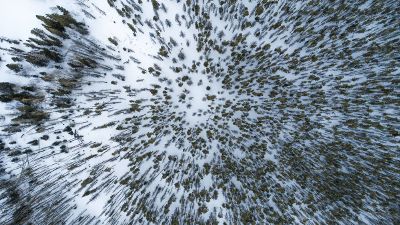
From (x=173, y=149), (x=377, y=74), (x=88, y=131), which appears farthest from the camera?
(x=173, y=149)

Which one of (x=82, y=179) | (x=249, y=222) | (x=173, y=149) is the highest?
(x=173, y=149)

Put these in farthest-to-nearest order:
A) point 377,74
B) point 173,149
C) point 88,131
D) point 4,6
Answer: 1. point 173,149
2. point 88,131
3. point 377,74
4. point 4,6

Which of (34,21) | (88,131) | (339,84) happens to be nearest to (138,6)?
(34,21)

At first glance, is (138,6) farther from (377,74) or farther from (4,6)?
(377,74)

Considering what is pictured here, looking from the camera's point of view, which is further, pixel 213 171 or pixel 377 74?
pixel 213 171

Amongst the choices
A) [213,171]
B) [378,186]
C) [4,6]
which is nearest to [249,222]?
[213,171]

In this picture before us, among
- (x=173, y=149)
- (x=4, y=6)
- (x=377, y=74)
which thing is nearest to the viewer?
(x=4, y=6)

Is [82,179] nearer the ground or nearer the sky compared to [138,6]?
nearer the ground

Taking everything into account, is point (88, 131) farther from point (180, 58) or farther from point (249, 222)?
point (249, 222)

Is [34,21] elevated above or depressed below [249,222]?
above
